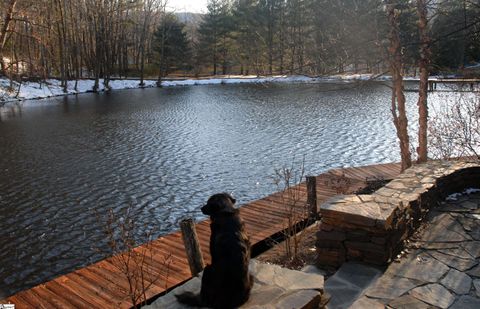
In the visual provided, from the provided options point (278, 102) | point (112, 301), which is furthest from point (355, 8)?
point (278, 102)

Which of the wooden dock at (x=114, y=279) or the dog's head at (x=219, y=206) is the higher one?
the dog's head at (x=219, y=206)

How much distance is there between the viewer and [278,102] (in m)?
27.4

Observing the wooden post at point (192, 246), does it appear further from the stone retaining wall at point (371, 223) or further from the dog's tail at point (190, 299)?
the dog's tail at point (190, 299)

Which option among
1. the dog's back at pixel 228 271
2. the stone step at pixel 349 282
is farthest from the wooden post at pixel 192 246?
the dog's back at pixel 228 271

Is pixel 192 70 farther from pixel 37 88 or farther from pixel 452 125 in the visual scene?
pixel 452 125

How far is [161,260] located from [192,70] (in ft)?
168

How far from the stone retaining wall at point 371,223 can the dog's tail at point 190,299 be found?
1.95m

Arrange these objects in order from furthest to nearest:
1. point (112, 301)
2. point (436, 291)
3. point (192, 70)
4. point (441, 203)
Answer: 1. point (192, 70)
2. point (441, 203)
3. point (112, 301)
4. point (436, 291)

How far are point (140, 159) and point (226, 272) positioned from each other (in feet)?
35.3

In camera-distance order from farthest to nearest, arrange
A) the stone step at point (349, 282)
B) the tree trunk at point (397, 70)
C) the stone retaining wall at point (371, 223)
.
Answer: the tree trunk at point (397, 70) < the stone retaining wall at point (371, 223) < the stone step at point (349, 282)

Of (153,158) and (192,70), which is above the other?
(192,70)

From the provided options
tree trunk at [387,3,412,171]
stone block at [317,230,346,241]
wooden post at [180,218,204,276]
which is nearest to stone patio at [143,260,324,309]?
stone block at [317,230,346,241]

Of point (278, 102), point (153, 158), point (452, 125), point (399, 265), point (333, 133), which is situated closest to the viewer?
point (399, 265)

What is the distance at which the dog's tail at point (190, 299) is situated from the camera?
293 centimetres
